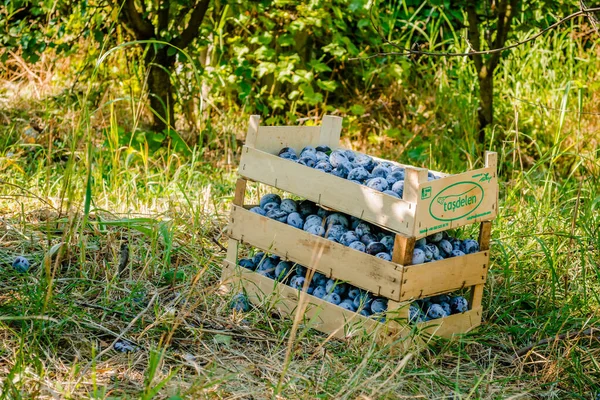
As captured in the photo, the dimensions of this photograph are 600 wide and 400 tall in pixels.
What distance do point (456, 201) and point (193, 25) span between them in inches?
102

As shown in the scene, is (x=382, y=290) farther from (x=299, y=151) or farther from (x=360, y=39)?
(x=360, y=39)

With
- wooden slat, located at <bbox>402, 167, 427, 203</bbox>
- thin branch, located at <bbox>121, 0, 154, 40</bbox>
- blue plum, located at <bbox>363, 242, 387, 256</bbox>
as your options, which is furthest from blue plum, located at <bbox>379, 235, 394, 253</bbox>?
Answer: thin branch, located at <bbox>121, 0, 154, 40</bbox>

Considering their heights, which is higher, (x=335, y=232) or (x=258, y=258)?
(x=335, y=232)

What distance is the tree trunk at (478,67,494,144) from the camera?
4.91m

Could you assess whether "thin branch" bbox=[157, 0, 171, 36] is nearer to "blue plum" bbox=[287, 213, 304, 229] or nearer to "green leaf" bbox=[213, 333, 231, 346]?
"blue plum" bbox=[287, 213, 304, 229]

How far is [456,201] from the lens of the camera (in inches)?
105

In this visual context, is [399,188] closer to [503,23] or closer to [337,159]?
[337,159]

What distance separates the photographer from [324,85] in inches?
206

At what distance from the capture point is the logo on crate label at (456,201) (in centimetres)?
260

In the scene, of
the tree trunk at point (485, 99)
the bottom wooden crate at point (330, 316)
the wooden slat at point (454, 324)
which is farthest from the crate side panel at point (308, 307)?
the tree trunk at point (485, 99)

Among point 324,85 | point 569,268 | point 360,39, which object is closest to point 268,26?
point 324,85

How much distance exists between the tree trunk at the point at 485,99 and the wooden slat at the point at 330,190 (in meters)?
2.35

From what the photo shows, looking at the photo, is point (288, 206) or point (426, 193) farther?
point (288, 206)

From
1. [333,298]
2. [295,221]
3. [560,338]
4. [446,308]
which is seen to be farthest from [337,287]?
[560,338]
